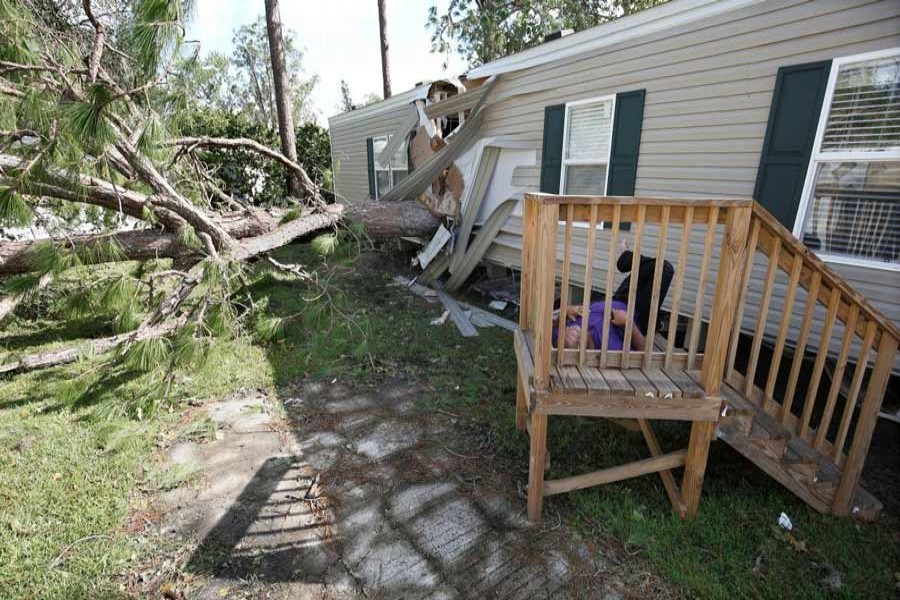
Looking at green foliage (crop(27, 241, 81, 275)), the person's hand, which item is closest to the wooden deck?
the person's hand

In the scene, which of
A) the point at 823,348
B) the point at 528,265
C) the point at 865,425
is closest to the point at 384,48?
the point at 528,265

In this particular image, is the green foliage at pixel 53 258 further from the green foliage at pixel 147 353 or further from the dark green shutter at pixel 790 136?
the dark green shutter at pixel 790 136

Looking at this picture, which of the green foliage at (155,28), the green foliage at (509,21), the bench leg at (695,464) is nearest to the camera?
the green foliage at (155,28)

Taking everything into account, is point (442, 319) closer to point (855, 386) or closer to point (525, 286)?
point (525, 286)

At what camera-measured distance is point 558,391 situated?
2.29 m

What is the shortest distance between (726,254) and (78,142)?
352 centimetres

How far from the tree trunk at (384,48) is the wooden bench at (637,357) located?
43.1 ft

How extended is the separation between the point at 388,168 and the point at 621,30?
5665mm

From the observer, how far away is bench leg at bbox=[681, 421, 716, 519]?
7.72ft

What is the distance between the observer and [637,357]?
2443mm

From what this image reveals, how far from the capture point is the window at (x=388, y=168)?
848cm

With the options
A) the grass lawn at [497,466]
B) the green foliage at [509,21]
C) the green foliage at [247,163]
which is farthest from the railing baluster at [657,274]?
the green foliage at [509,21]

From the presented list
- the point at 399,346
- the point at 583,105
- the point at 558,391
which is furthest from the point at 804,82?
the point at 399,346

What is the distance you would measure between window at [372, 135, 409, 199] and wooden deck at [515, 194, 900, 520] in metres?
6.31
